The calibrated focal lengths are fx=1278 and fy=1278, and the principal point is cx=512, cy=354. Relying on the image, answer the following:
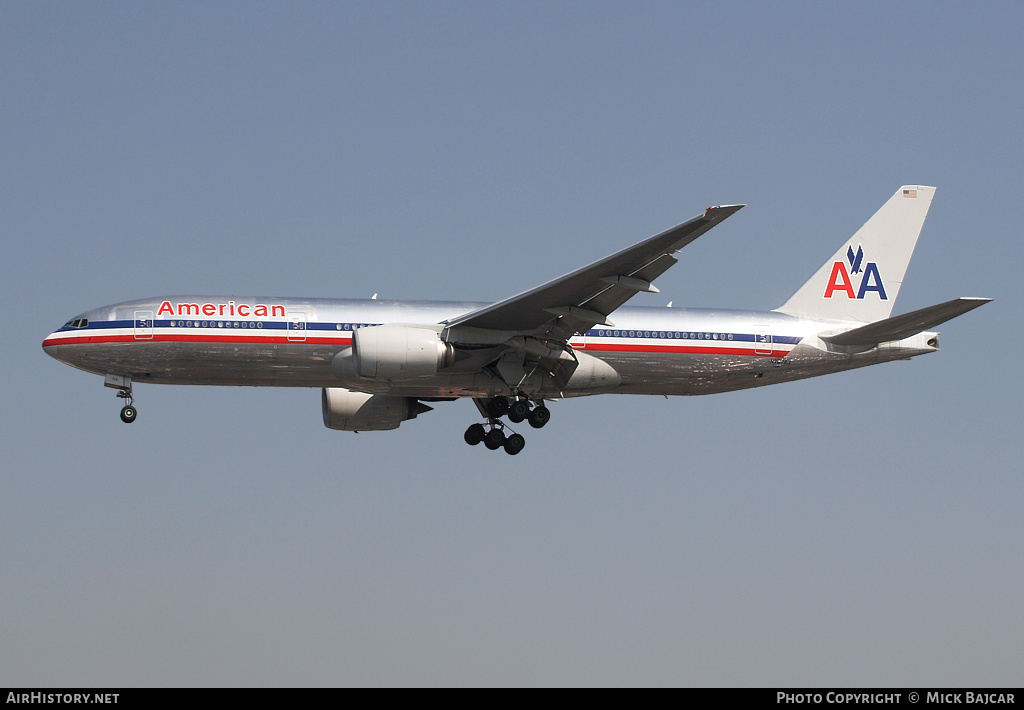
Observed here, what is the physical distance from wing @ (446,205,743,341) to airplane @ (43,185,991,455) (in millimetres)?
47

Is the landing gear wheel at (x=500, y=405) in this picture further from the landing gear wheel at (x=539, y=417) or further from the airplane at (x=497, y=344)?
the landing gear wheel at (x=539, y=417)

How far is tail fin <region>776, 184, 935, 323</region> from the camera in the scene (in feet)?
127

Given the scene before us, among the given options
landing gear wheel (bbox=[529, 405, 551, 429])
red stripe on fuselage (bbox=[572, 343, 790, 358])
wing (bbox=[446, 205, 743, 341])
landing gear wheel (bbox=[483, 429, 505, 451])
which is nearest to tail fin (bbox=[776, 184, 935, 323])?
red stripe on fuselage (bbox=[572, 343, 790, 358])

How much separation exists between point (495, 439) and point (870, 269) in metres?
13.1

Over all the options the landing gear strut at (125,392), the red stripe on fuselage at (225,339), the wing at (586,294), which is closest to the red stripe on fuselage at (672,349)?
the wing at (586,294)

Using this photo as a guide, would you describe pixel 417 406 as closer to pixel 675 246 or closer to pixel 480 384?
pixel 480 384

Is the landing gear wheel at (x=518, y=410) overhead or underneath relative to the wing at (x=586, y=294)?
underneath

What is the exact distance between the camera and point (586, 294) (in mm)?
32625

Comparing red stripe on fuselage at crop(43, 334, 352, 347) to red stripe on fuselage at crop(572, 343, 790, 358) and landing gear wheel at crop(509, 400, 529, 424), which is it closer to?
landing gear wheel at crop(509, 400, 529, 424)

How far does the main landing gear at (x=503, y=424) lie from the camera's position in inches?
1416

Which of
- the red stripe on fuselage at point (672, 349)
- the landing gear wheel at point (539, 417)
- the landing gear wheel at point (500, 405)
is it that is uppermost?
the red stripe on fuselage at point (672, 349)

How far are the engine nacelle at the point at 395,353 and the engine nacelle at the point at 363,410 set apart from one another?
5929 mm

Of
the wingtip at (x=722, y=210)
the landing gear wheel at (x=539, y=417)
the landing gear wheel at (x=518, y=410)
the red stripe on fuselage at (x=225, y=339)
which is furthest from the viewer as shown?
the landing gear wheel at (x=539, y=417)
